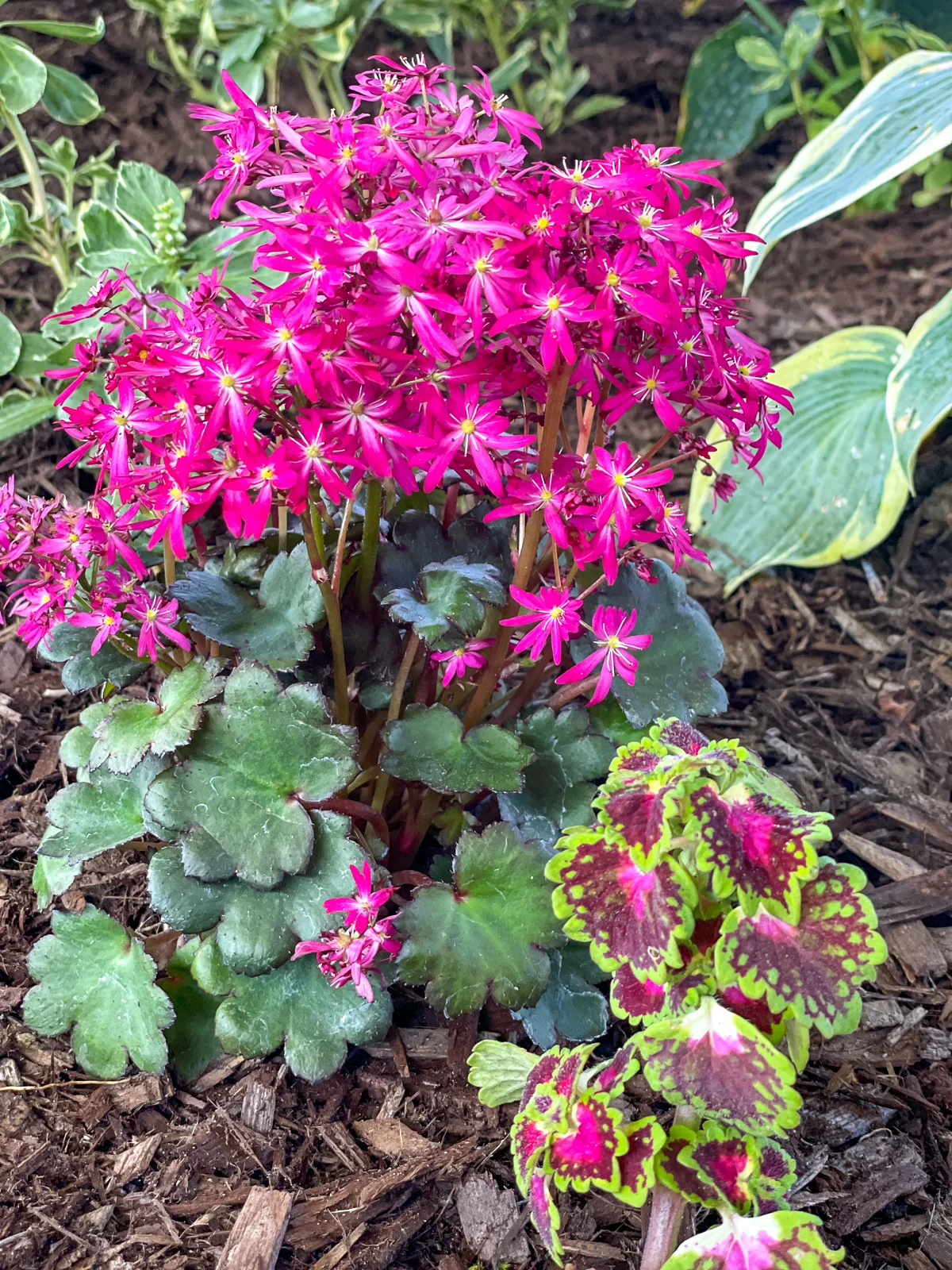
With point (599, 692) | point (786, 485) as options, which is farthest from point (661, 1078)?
point (786, 485)

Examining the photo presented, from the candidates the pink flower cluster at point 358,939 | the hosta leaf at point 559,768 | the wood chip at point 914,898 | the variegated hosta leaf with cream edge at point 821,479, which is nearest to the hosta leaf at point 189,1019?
the pink flower cluster at point 358,939

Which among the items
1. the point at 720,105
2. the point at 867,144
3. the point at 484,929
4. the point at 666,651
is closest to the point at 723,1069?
the point at 484,929

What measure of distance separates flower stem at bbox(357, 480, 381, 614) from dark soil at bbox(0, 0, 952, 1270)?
49 cm

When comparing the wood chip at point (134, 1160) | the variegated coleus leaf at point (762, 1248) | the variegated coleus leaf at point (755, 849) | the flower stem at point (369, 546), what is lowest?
the wood chip at point (134, 1160)

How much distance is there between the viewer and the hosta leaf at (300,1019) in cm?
109

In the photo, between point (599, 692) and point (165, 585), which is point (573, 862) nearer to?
point (599, 692)

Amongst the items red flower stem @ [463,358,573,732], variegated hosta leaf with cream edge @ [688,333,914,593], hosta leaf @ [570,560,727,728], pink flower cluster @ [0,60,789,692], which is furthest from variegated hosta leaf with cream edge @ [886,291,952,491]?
red flower stem @ [463,358,573,732]

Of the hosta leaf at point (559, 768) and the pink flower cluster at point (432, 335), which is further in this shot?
the hosta leaf at point (559, 768)

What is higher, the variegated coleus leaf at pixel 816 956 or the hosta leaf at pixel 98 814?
the variegated coleus leaf at pixel 816 956

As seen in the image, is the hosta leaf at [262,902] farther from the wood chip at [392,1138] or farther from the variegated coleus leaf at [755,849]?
the variegated coleus leaf at [755,849]

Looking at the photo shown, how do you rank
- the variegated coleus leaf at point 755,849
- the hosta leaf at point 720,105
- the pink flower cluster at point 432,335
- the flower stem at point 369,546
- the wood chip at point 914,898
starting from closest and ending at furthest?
the variegated coleus leaf at point 755,849
the pink flower cluster at point 432,335
the flower stem at point 369,546
the wood chip at point 914,898
the hosta leaf at point 720,105

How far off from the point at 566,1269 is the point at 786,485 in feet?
4.34

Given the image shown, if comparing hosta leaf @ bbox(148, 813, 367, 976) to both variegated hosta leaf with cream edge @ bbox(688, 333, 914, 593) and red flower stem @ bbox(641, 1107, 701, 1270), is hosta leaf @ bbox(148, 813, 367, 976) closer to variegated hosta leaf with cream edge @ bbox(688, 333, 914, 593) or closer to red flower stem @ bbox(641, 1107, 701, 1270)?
red flower stem @ bbox(641, 1107, 701, 1270)

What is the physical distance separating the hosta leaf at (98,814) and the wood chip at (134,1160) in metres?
0.30
